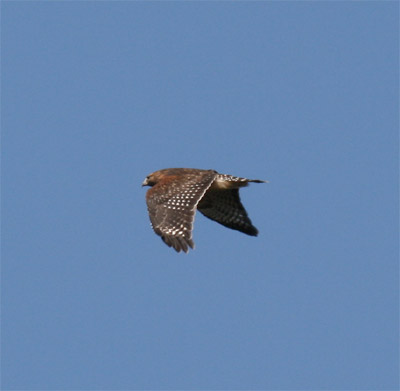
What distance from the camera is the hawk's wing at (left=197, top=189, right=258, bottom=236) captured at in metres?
22.6

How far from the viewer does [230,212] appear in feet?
74.5

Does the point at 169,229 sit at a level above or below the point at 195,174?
below

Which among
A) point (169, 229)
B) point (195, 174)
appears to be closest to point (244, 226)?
point (195, 174)

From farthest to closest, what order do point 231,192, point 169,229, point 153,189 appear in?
point 231,192 → point 153,189 → point 169,229

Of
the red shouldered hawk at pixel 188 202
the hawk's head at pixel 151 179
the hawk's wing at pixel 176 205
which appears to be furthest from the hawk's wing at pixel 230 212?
the hawk's wing at pixel 176 205

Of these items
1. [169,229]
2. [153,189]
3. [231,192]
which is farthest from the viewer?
[231,192]

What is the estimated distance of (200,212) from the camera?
2334 centimetres

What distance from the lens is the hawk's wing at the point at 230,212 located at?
2256 centimetres

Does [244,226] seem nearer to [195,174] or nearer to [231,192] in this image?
[231,192]

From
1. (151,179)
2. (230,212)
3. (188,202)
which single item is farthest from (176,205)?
(230,212)

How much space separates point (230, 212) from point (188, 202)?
136 inches

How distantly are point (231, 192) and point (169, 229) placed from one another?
3.82 m

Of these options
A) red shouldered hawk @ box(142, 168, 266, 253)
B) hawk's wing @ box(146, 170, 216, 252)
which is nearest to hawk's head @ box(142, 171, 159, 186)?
red shouldered hawk @ box(142, 168, 266, 253)

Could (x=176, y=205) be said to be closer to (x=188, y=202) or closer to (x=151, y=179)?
(x=188, y=202)
